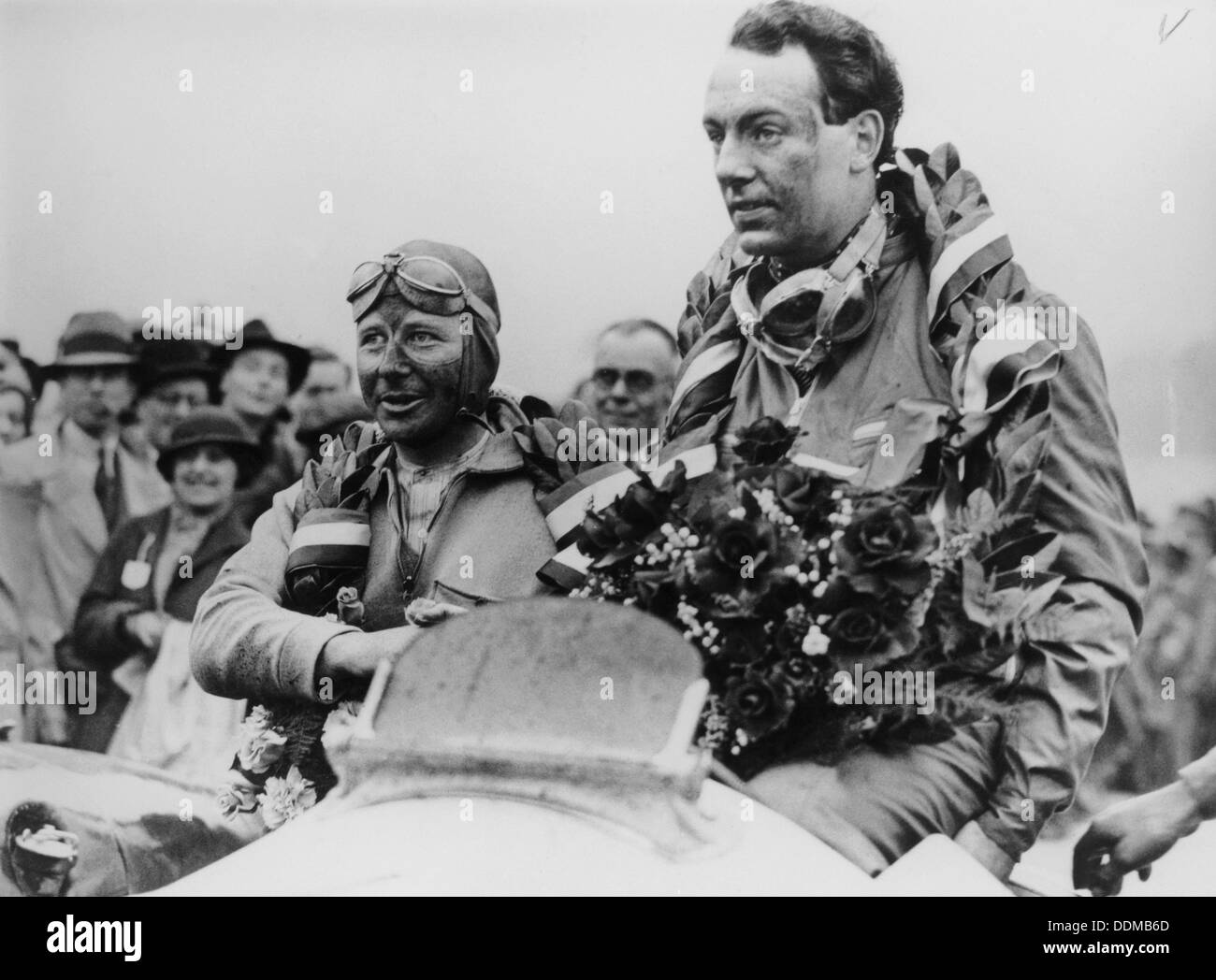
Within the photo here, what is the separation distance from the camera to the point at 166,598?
5.02 m

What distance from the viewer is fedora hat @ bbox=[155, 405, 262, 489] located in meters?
5.03

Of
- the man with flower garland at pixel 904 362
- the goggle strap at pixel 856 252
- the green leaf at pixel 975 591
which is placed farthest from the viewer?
the goggle strap at pixel 856 252

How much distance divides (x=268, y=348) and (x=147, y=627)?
94cm

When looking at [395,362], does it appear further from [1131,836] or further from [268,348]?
[1131,836]

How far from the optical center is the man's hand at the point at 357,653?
15.7 feet

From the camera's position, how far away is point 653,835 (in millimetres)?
4312

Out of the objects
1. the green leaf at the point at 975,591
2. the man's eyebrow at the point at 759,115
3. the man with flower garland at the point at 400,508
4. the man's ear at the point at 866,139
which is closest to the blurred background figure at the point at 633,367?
the man with flower garland at the point at 400,508

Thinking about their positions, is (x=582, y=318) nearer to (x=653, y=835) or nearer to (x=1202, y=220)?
(x=653, y=835)

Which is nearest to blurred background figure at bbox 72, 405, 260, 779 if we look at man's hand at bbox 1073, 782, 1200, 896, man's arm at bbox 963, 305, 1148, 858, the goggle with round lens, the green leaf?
the goggle with round lens

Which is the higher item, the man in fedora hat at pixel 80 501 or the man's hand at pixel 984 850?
the man in fedora hat at pixel 80 501

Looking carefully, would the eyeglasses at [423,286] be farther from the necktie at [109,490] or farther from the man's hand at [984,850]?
the man's hand at [984,850]

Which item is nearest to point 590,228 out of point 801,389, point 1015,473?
point 801,389

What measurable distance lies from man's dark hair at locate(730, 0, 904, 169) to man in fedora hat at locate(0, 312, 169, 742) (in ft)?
7.21

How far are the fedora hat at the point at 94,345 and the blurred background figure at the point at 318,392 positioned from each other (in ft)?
1.78
